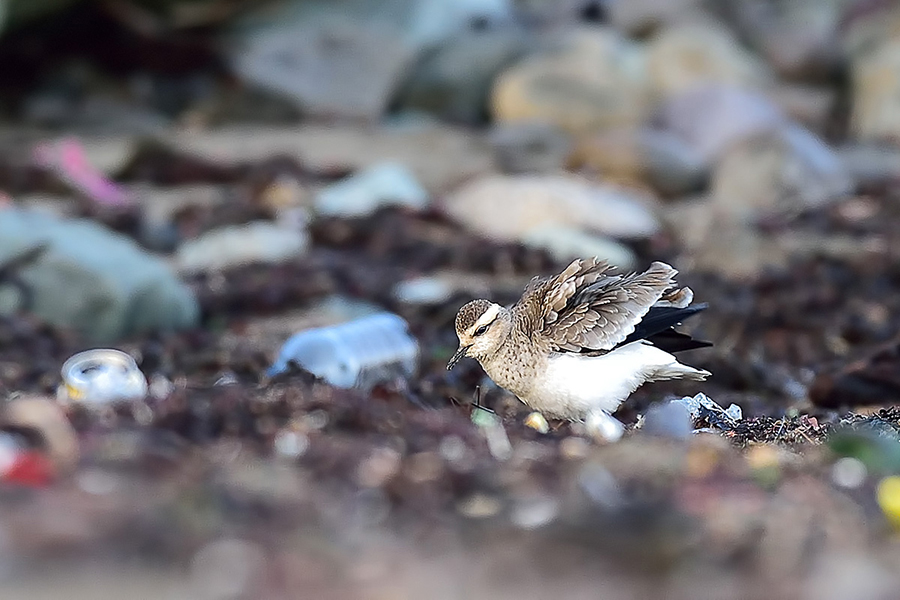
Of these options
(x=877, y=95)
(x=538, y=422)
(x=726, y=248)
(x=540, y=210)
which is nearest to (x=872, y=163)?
(x=877, y=95)

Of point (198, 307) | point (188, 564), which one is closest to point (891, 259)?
point (198, 307)

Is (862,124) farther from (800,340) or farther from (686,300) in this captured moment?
(686,300)

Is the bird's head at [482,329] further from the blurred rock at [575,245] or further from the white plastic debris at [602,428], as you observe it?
the blurred rock at [575,245]

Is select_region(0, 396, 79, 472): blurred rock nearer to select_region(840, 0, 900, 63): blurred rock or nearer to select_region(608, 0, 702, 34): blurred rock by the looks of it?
select_region(840, 0, 900, 63): blurred rock

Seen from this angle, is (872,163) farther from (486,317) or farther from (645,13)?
(486,317)

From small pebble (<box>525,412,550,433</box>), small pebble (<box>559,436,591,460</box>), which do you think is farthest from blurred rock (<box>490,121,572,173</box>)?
small pebble (<box>559,436,591,460</box>)

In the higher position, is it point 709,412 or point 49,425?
point 49,425

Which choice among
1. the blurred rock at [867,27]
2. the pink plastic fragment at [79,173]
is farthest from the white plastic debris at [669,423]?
the blurred rock at [867,27]
